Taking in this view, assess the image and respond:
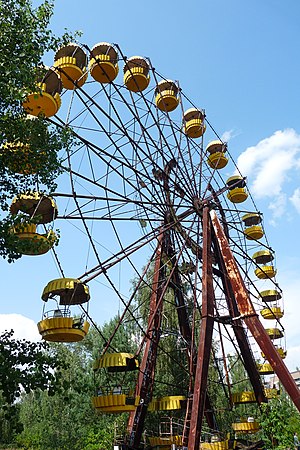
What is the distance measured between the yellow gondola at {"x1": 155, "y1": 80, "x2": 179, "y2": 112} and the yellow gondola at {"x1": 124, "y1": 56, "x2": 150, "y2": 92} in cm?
141

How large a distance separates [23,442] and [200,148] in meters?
20.7

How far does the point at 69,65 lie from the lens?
1245cm

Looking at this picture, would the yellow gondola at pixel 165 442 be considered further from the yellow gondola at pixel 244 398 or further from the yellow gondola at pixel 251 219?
the yellow gondola at pixel 251 219

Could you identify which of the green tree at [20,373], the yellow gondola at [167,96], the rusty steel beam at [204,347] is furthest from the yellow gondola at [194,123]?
the green tree at [20,373]

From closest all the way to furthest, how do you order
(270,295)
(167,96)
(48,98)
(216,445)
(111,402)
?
1. (48,98)
2. (111,402)
3. (216,445)
4. (167,96)
5. (270,295)

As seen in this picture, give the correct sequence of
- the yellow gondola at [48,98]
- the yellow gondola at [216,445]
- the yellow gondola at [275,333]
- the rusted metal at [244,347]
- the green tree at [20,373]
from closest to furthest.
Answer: the green tree at [20,373] < the yellow gondola at [48,98] < the yellow gondola at [216,445] < the rusted metal at [244,347] < the yellow gondola at [275,333]

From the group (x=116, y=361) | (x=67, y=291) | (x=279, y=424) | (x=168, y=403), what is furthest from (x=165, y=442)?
(x=67, y=291)

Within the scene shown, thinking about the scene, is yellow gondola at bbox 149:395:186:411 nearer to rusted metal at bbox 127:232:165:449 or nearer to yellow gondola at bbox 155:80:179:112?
rusted metal at bbox 127:232:165:449

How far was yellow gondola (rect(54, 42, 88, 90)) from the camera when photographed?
12406 millimetres

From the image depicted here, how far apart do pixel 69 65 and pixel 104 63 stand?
2456mm

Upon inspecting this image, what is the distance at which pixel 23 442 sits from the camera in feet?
89.4

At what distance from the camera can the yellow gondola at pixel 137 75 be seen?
1611cm

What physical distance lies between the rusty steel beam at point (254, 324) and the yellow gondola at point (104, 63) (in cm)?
630

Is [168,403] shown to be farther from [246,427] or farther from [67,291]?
[67,291]
